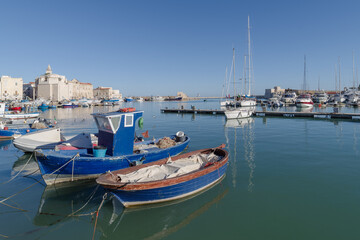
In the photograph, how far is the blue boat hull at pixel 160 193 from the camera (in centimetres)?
847

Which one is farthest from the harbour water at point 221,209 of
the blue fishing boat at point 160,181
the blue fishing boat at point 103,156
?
the blue fishing boat at point 103,156

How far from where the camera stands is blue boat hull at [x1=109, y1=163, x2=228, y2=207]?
8469 millimetres

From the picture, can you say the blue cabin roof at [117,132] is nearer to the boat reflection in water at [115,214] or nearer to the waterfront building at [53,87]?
the boat reflection in water at [115,214]

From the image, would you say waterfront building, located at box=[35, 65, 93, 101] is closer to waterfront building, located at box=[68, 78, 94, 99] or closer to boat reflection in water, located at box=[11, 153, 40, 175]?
waterfront building, located at box=[68, 78, 94, 99]

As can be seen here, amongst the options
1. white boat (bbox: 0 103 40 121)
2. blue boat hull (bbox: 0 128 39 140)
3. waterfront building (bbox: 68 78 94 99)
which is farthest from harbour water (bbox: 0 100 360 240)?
waterfront building (bbox: 68 78 94 99)

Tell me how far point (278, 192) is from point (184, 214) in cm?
470

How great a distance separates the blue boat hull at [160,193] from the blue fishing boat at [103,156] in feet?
8.95

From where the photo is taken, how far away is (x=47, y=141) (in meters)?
16.7

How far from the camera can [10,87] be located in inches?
4503

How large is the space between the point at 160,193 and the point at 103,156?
4.47m

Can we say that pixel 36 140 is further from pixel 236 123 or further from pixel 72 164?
pixel 236 123

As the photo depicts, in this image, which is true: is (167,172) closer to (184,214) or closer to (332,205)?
(184,214)

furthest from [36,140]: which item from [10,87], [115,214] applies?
[10,87]

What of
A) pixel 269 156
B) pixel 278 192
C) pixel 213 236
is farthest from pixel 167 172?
pixel 269 156
